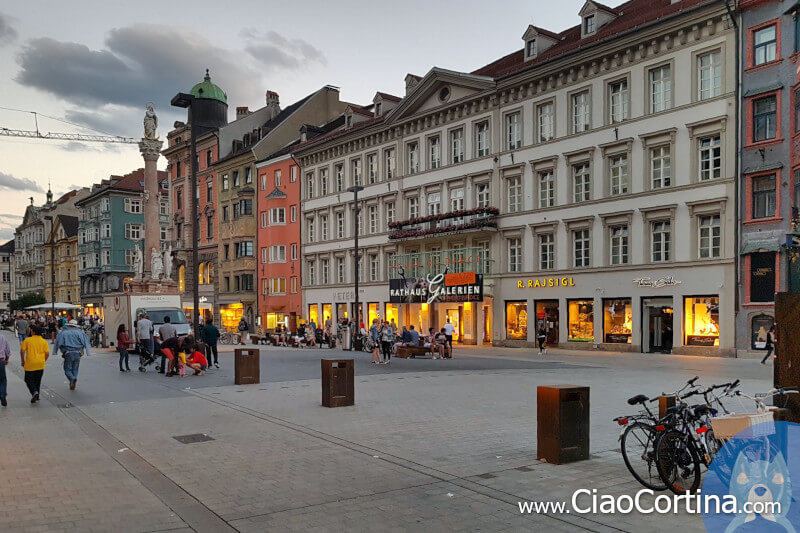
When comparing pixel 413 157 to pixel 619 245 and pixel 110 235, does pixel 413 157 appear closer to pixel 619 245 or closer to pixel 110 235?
pixel 619 245

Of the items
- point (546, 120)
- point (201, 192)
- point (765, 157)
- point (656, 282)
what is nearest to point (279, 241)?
point (201, 192)

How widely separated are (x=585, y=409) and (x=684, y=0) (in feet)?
93.2

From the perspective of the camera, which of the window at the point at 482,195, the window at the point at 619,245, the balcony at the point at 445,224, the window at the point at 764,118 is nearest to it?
the window at the point at 764,118

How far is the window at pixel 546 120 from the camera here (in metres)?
36.6

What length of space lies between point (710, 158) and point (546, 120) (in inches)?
373

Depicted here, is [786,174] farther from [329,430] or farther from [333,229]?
[333,229]

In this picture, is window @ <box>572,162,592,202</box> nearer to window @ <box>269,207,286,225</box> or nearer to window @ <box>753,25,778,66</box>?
window @ <box>753,25,778,66</box>

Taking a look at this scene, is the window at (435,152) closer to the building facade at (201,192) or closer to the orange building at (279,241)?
the orange building at (279,241)

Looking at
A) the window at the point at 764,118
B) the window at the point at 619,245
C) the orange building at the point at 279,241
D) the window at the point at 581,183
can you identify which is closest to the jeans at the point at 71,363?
the window at the point at 619,245

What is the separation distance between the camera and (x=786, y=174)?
27156 millimetres

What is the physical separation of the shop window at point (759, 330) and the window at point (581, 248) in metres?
8.52

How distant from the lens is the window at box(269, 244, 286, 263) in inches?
2264

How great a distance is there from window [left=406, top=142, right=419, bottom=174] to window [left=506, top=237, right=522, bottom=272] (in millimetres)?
9423

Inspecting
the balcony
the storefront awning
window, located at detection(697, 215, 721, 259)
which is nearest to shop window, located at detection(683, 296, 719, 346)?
window, located at detection(697, 215, 721, 259)
